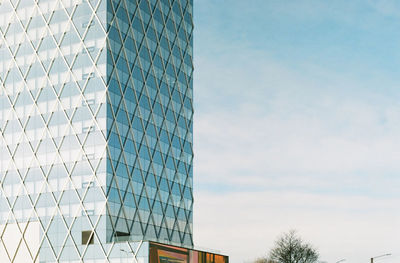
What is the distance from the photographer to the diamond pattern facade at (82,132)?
340 feet

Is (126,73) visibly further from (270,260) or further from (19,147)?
(270,260)

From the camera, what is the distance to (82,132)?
106 meters

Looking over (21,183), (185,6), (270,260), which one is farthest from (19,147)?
(270,260)

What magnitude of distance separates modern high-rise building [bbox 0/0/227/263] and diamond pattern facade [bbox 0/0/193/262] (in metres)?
0.17

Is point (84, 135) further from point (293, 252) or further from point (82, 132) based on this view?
point (293, 252)

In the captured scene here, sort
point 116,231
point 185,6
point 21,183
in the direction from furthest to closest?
point 185,6 < point 21,183 < point 116,231

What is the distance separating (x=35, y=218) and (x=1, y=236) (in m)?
7.64

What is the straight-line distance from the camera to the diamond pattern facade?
104 m

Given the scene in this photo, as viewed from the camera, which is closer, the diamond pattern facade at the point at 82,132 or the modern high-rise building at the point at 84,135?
the modern high-rise building at the point at 84,135

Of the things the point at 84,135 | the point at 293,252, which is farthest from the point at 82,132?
the point at 293,252

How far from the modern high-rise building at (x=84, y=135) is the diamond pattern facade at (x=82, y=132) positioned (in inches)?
6.7

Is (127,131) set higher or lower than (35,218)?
higher

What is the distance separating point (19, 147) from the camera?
11144 centimetres

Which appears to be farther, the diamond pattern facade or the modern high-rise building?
the diamond pattern facade
